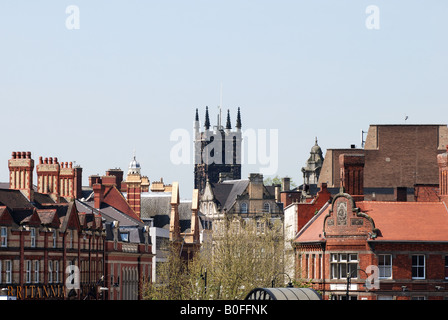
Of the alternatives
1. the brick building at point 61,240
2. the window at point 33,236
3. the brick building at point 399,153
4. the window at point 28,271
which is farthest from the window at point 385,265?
the brick building at point 399,153

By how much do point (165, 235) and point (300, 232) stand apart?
4486 centimetres

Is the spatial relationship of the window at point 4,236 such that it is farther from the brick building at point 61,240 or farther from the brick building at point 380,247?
the brick building at point 380,247

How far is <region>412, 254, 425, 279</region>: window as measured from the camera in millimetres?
92125

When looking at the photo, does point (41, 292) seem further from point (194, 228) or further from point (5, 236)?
point (194, 228)

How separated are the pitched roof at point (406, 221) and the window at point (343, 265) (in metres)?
2.08

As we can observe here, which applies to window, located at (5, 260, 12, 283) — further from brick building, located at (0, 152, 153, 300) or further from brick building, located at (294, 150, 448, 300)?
brick building, located at (294, 150, 448, 300)

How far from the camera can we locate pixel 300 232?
105m

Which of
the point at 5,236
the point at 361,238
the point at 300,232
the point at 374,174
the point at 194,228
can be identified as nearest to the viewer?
the point at 5,236


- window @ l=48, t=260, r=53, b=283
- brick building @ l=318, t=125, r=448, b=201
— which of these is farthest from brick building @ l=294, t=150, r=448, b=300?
brick building @ l=318, t=125, r=448, b=201

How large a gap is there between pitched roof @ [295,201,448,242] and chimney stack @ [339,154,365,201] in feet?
5.41

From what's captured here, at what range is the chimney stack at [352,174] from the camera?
97875 millimetres

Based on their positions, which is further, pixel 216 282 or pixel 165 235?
pixel 165 235
